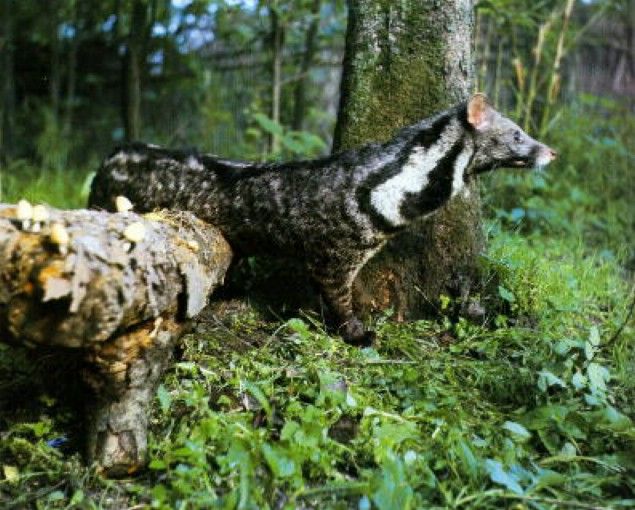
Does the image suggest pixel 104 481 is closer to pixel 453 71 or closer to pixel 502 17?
pixel 453 71

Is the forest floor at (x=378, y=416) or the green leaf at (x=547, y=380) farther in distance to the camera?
the green leaf at (x=547, y=380)

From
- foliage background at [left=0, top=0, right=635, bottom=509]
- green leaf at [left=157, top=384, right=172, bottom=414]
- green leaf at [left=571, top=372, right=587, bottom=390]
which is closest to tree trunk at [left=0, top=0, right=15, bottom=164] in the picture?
foliage background at [left=0, top=0, right=635, bottom=509]

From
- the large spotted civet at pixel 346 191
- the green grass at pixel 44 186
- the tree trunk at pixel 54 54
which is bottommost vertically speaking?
the green grass at pixel 44 186

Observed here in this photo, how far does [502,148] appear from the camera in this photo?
3.74 metres

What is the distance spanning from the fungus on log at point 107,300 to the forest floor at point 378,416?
0.53 ft

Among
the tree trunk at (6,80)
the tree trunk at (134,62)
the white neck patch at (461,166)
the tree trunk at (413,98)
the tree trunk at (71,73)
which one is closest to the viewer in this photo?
the white neck patch at (461,166)

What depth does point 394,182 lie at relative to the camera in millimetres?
3490

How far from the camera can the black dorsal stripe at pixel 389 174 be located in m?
3.50

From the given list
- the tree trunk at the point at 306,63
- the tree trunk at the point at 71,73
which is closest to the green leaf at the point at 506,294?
the tree trunk at the point at 306,63

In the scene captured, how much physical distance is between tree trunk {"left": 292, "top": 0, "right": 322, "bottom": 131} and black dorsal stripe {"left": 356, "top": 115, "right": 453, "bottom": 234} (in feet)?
12.1

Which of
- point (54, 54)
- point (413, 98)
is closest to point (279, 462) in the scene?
point (413, 98)

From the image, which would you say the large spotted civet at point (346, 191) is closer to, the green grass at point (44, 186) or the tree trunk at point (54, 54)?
the green grass at point (44, 186)

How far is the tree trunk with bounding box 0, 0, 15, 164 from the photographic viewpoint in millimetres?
6852

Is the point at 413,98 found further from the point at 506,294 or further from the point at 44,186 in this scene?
the point at 44,186
